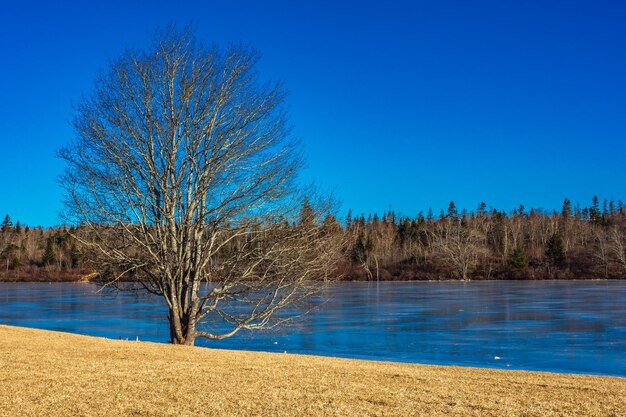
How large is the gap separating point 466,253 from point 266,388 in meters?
99.2

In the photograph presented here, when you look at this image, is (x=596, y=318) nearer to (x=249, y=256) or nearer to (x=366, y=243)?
(x=249, y=256)

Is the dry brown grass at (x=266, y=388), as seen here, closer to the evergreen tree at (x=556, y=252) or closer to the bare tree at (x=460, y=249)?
the bare tree at (x=460, y=249)

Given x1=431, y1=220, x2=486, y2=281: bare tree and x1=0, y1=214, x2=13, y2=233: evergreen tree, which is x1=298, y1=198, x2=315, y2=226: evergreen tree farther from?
x1=0, y1=214, x2=13, y2=233: evergreen tree

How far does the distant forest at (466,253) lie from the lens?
10175 cm

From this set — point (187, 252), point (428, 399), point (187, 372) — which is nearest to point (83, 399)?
point (187, 372)

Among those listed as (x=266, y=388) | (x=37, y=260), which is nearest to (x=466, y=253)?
(x=37, y=260)

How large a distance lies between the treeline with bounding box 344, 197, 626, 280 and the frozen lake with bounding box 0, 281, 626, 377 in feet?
178

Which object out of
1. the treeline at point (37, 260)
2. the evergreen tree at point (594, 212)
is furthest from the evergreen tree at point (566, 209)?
the treeline at point (37, 260)

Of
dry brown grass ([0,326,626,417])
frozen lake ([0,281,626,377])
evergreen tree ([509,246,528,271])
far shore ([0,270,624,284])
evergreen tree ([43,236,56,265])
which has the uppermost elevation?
evergreen tree ([43,236,56,265])

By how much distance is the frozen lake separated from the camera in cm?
2070

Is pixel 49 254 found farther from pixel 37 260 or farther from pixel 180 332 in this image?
pixel 180 332

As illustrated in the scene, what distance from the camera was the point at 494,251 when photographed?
4916 inches

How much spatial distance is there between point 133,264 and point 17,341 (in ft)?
14.3

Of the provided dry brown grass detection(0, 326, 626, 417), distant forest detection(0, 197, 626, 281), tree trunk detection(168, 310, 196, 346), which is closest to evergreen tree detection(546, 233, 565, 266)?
distant forest detection(0, 197, 626, 281)
